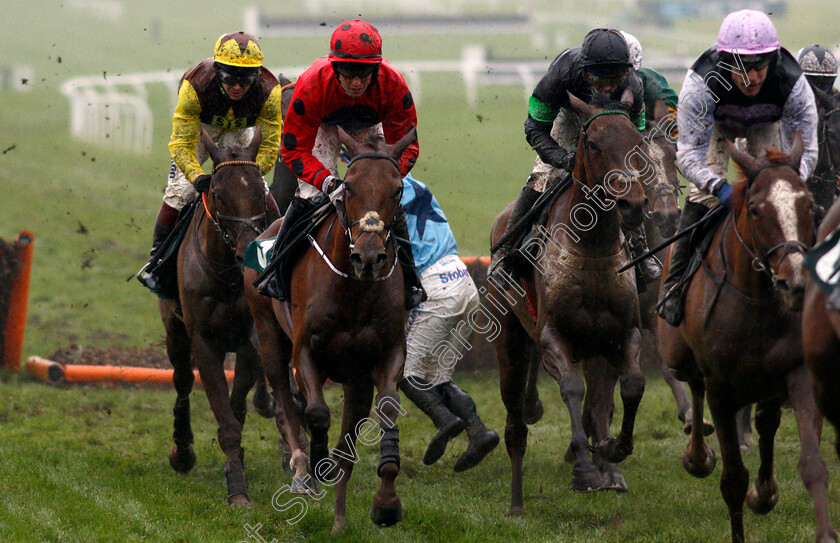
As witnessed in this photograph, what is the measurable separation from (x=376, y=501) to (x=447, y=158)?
15582 millimetres

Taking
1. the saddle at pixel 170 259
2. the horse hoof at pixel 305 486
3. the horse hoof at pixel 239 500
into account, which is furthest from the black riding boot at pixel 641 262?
the saddle at pixel 170 259

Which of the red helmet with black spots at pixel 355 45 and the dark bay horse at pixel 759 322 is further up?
the red helmet with black spots at pixel 355 45

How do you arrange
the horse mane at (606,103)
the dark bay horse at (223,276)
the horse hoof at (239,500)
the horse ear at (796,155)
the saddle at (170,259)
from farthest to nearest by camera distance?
1. the saddle at (170,259)
2. the dark bay horse at (223,276)
3. the horse hoof at (239,500)
4. the horse mane at (606,103)
5. the horse ear at (796,155)

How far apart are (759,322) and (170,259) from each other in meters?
4.55

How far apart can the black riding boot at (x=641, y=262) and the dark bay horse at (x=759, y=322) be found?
2.84 feet

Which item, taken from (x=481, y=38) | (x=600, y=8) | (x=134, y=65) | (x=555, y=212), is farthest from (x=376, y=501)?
(x=600, y=8)

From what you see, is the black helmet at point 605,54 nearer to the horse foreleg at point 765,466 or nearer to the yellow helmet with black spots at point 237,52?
the horse foreleg at point 765,466

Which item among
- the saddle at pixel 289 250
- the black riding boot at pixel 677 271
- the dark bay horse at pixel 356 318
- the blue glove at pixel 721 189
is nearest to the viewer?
the blue glove at pixel 721 189

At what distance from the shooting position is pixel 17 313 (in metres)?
11.1

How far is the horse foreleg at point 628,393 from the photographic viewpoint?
21.4ft

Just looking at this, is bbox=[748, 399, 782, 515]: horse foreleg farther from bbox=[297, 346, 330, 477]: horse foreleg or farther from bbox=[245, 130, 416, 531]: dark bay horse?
bbox=[297, 346, 330, 477]: horse foreleg

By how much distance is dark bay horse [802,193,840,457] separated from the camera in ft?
15.0

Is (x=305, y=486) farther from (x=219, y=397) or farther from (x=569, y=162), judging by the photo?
(x=569, y=162)

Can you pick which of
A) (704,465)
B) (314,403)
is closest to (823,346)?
(704,465)
